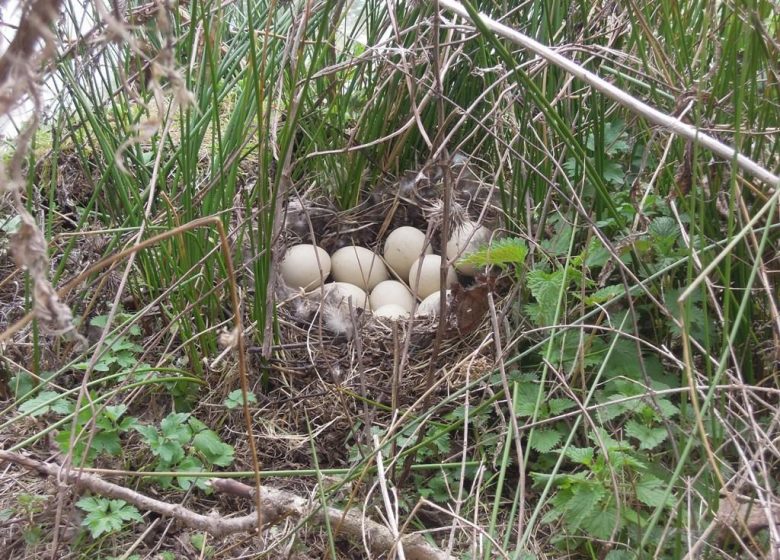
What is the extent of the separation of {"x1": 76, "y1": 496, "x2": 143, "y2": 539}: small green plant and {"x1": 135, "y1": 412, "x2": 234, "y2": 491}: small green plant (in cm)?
9

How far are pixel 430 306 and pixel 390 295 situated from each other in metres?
0.13

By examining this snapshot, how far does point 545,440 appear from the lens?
3.92 feet

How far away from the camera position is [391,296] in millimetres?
1832

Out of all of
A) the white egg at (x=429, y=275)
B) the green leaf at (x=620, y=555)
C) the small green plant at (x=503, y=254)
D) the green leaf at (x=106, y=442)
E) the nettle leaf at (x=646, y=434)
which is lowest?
the green leaf at (x=620, y=555)

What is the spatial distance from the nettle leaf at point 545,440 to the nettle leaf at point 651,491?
0.48 feet

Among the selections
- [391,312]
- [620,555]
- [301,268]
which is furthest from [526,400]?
[301,268]

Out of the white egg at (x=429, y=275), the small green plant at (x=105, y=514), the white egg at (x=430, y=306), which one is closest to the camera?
the small green plant at (x=105, y=514)

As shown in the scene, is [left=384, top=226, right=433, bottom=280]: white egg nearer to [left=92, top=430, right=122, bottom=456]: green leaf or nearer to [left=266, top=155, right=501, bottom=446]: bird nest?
[left=266, top=155, right=501, bottom=446]: bird nest

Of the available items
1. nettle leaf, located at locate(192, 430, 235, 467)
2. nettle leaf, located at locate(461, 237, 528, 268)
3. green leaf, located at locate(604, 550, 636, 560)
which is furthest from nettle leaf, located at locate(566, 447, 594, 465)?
nettle leaf, located at locate(192, 430, 235, 467)

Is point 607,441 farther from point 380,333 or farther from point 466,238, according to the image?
point 466,238

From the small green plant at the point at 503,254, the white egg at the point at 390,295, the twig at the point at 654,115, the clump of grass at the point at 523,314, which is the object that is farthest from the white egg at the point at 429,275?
the twig at the point at 654,115

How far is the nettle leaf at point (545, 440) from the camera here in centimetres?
118

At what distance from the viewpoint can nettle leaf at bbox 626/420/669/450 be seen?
Result: 109 centimetres

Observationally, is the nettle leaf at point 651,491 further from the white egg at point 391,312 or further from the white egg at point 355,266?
the white egg at point 355,266
